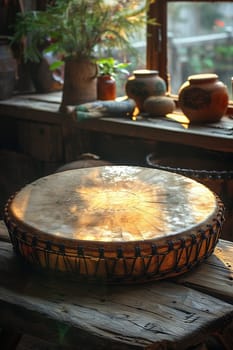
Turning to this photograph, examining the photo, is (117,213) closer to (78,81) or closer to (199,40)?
(78,81)

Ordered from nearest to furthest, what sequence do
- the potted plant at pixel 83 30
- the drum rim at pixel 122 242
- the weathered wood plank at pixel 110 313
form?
the weathered wood plank at pixel 110 313 < the drum rim at pixel 122 242 < the potted plant at pixel 83 30

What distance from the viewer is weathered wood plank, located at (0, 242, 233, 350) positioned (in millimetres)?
1577

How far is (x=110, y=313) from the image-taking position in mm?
1671

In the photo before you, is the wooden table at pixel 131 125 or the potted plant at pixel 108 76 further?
the potted plant at pixel 108 76

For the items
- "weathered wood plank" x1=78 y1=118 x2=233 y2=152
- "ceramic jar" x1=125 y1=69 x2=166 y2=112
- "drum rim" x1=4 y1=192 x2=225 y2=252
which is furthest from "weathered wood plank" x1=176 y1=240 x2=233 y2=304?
"ceramic jar" x1=125 y1=69 x2=166 y2=112

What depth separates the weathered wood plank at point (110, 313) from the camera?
5.17 feet

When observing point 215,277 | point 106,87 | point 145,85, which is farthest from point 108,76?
point 215,277

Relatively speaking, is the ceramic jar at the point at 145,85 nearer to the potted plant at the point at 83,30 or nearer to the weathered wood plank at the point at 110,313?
the potted plant at the point at 83,30

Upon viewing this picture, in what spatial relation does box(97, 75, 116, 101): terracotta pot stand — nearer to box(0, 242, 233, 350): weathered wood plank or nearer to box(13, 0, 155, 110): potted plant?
box(13, 0, 155, 110): potted plant

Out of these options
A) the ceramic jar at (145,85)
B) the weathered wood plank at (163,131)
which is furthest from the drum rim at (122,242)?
the ceramic jar at (145,85)

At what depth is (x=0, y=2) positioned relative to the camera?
3.71 metres

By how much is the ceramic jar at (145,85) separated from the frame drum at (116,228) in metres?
1.17

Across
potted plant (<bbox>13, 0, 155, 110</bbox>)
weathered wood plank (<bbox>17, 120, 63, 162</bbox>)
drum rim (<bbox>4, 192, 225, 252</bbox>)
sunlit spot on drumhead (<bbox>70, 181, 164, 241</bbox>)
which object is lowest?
weathered wood plank (<bbox>17, 120, 63, 162</bbox>)

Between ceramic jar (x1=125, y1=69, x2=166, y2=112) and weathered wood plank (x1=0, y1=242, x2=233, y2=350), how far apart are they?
158cm
